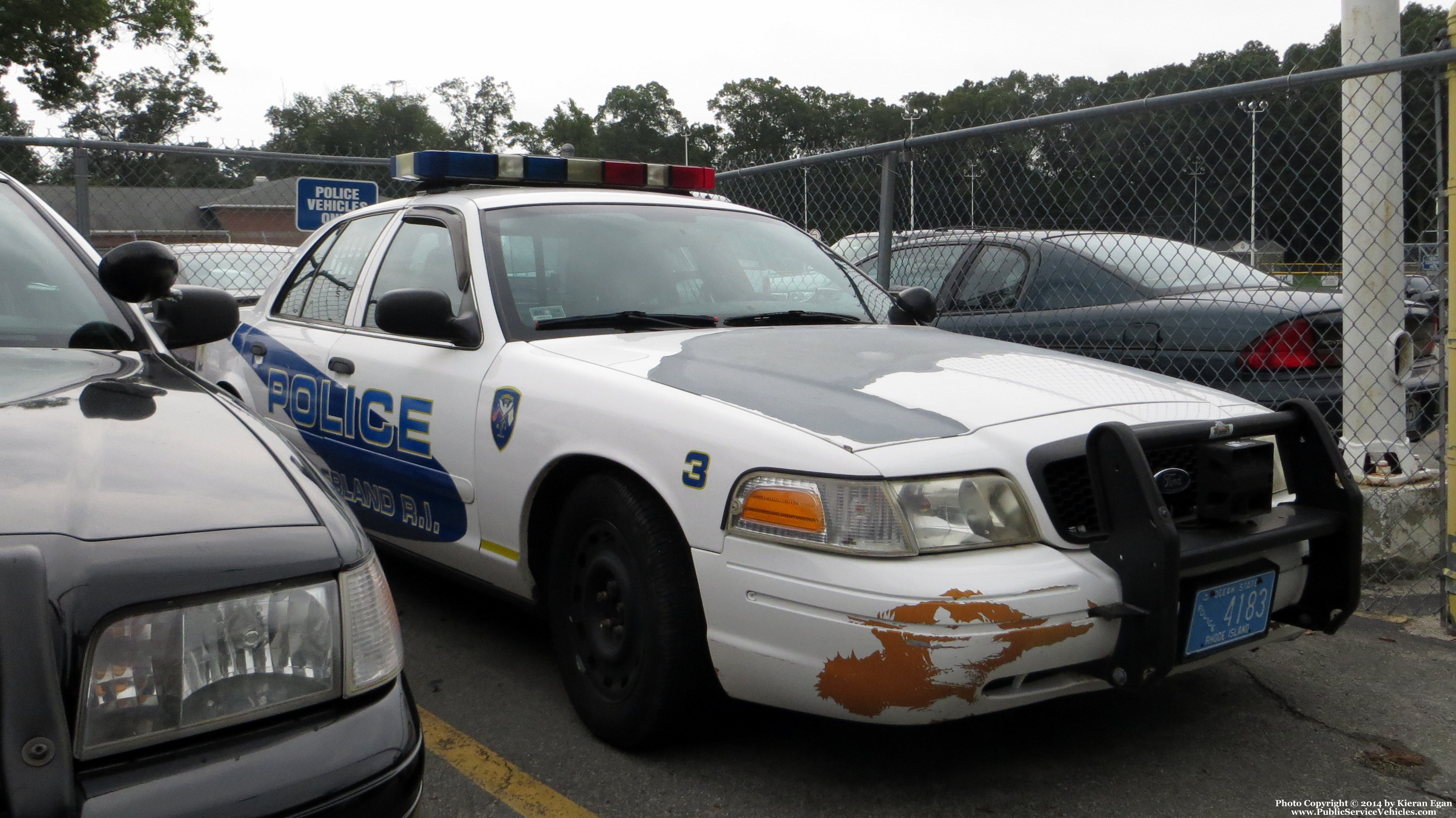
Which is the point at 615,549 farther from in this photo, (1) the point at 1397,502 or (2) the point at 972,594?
(1) the point at 1397,502

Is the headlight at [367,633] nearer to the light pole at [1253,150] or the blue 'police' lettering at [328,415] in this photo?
the blue 'police' lettering at [328,415]

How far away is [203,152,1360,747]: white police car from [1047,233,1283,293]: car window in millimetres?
1937

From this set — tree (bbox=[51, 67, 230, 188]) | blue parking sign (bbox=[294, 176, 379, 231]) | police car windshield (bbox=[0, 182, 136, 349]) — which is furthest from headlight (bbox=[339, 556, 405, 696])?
tree (bbox=[51, 67, 230, 188])

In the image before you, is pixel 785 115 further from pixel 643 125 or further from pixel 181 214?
pixel 181 214

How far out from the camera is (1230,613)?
280 cm

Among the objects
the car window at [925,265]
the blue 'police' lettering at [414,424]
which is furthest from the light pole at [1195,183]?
the blue 'police' lettering at [414,424]

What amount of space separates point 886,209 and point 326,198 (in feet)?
14.3

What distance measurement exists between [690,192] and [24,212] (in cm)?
269

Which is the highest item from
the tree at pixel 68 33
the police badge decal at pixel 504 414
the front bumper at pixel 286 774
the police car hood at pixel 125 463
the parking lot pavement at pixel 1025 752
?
the tree at pixel 68 33

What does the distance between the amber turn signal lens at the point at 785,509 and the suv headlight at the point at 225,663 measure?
41.0 inches

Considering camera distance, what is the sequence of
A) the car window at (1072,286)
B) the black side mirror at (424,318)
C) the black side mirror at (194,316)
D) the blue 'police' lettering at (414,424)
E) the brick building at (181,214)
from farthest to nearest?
the brick building at (181,214) → the car window at (1072,286) → the blue 'police' lettering at (414,424) → the black side mirror at (424,318) → the black side mirror at (194,316)

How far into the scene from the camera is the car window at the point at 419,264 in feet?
13.0

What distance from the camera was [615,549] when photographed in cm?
303

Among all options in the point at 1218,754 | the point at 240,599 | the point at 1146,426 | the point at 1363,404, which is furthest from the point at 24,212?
the point at 1363,404
